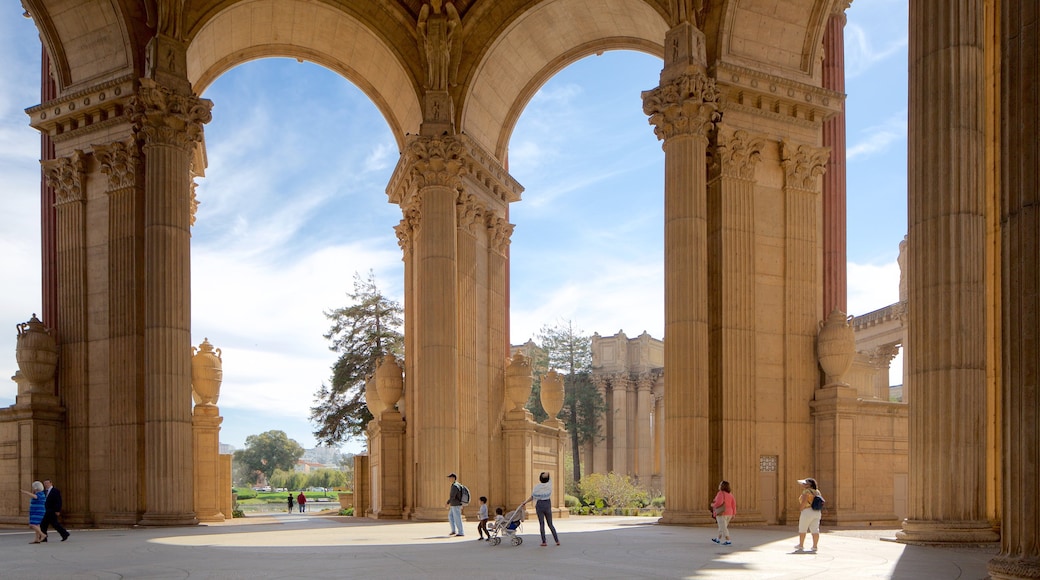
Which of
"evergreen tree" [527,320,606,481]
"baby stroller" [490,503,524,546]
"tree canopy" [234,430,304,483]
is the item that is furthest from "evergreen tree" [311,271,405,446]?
"tree canopy" [234,430,304,483]

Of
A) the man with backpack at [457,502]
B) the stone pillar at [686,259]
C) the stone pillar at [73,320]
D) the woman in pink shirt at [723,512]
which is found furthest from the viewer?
the stone pillar at [73,320]

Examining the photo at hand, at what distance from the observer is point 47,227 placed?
29.2 metres

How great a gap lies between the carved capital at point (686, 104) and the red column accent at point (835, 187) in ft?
18.0

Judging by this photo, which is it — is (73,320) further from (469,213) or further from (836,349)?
(836,349)

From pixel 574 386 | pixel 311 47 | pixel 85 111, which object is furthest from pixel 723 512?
pixel 574 386

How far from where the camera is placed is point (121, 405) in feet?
87.5

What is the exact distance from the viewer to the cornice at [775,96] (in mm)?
26602

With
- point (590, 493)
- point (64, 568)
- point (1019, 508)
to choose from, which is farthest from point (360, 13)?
point (590, 493)

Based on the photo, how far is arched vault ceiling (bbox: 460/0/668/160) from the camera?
32.3 m

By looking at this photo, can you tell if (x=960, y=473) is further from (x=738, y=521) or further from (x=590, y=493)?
(x=590, y=493)

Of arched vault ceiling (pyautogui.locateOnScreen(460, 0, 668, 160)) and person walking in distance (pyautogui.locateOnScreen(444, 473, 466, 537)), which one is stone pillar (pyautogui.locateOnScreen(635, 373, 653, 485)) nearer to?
arched vault ceiling (pyautogui.locateOnScreen(460, 0, 668, 160))

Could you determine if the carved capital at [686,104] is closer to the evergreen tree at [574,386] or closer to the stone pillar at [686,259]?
the stone pillar at [686,259]

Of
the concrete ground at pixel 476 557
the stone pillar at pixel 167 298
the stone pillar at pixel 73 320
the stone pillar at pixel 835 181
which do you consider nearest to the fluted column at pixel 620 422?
the stone pillar at pixel 835 181

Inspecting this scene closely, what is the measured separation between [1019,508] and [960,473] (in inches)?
241
